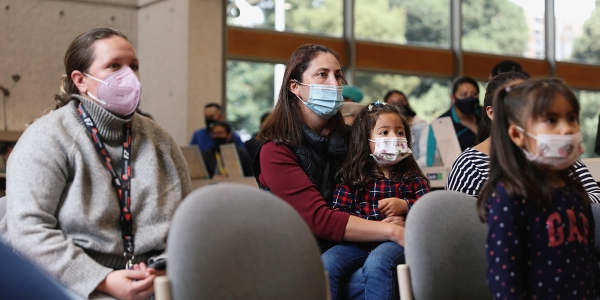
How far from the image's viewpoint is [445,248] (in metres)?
2.12

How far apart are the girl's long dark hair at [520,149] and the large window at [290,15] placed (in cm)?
739

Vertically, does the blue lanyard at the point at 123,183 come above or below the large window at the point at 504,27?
below

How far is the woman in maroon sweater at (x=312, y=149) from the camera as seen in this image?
2617mm

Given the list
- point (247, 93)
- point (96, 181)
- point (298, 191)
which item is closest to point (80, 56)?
point (96, 181)

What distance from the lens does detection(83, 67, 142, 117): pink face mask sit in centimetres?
225

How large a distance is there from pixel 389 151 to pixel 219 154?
4.17 meters

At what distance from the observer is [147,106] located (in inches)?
344

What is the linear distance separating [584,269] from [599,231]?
2.78 ft

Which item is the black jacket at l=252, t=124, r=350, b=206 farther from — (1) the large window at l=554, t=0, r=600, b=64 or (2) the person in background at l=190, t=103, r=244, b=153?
(1) the large window at l=554, t=0, r=600, b=64

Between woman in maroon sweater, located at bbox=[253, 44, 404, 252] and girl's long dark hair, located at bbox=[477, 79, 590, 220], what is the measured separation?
638 millimetres

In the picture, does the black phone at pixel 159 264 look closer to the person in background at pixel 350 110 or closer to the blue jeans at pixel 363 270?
the blue jeans at pixel 363 270

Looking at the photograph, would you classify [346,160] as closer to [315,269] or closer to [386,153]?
[386,153]

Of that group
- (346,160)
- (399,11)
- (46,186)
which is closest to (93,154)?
(46,186)

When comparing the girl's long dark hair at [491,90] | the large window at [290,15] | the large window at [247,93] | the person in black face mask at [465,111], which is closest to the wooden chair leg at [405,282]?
the girl's long dark hair at [491,90]
